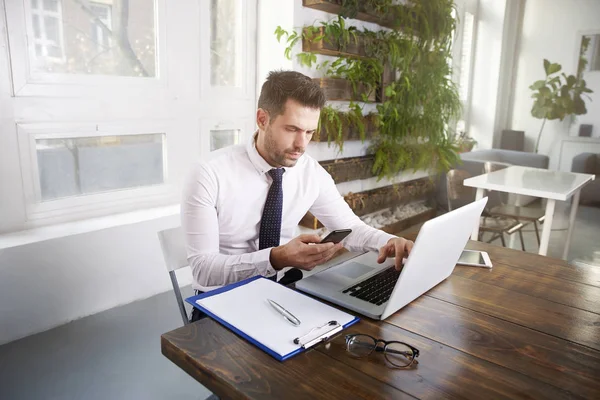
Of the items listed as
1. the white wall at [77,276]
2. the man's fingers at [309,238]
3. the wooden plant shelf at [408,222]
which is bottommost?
the wooden plant shelf at [408,222]

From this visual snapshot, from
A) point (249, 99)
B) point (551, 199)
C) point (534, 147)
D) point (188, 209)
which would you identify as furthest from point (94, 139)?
point (534, 147)

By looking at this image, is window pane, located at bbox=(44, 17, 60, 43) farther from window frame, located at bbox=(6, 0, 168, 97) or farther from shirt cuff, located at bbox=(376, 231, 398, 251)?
shirt cuff, located at bbox=(376, 231, 398, 251)

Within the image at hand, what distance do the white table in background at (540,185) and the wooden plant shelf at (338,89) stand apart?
1032mm

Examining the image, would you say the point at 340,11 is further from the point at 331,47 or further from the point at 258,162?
the point at 258,162

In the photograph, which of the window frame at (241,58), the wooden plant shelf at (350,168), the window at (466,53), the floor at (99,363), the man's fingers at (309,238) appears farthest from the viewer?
the window at (466,53)

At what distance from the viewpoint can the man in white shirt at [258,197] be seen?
137 cm

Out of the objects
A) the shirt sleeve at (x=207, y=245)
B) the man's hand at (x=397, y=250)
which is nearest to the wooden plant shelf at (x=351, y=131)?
the shirt sleeve at (x=207, y=245)

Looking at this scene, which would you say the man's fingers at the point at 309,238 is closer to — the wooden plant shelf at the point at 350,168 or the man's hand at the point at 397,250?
the man's hand at the point at 397,250

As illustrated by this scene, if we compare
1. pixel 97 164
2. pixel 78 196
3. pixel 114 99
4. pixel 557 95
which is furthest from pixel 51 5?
pixel 557 95

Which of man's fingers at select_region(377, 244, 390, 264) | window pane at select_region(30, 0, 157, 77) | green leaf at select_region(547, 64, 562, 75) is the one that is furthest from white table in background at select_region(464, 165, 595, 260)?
window pane at select_region(30, 0, 157, 77)

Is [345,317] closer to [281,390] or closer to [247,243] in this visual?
[281,390]

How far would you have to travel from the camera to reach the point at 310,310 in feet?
3.32

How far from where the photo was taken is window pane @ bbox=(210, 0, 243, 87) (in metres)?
2.81

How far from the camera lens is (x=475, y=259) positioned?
145cm
